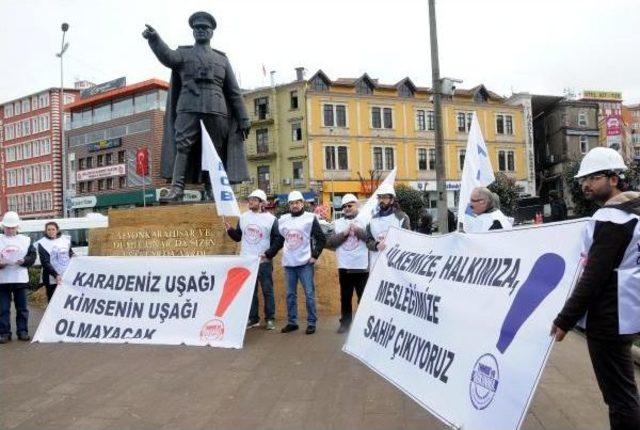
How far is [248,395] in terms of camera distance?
4.62 meters

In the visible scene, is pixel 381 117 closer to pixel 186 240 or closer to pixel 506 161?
pixel 506 161

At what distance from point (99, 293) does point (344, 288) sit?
2.89 metres

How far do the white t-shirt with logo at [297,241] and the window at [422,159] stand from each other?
153 feet

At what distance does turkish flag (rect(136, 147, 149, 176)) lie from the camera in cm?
5338

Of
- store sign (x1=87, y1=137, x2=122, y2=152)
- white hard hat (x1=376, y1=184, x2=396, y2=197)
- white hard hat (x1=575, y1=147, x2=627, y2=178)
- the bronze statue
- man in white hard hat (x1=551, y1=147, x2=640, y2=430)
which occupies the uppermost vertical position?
store sign (x1=87, y1=137, x2=122, y2=152)

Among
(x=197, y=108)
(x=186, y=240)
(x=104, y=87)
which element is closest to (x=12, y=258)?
(x=186, y=240)

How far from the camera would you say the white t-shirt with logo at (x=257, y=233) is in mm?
7242

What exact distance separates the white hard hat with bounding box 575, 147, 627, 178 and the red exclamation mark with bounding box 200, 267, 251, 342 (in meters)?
4.16

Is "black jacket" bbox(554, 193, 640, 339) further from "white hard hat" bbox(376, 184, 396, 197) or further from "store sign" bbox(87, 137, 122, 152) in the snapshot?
"store sign" bbox(87, 137, 122, 152)

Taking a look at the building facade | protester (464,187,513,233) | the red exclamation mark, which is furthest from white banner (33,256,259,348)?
the building facade

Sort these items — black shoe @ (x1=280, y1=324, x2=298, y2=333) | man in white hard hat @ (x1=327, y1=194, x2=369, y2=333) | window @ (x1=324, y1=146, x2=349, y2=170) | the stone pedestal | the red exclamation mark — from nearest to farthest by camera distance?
the red exclamation mark → man in white hard hat @ (x1=327, y1=194, x2=369, y2=333) → black shoe @ (x1=280, y1=324, x2=298, y2=333) → the stone pedestal → window @ (x1=324, y1=146, x2=349, y2=170)

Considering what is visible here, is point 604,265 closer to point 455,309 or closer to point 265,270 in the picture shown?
point 455,309

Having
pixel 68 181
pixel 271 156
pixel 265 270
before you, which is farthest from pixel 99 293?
pixel 68 181

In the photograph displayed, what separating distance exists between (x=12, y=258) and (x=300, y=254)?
354 cm
